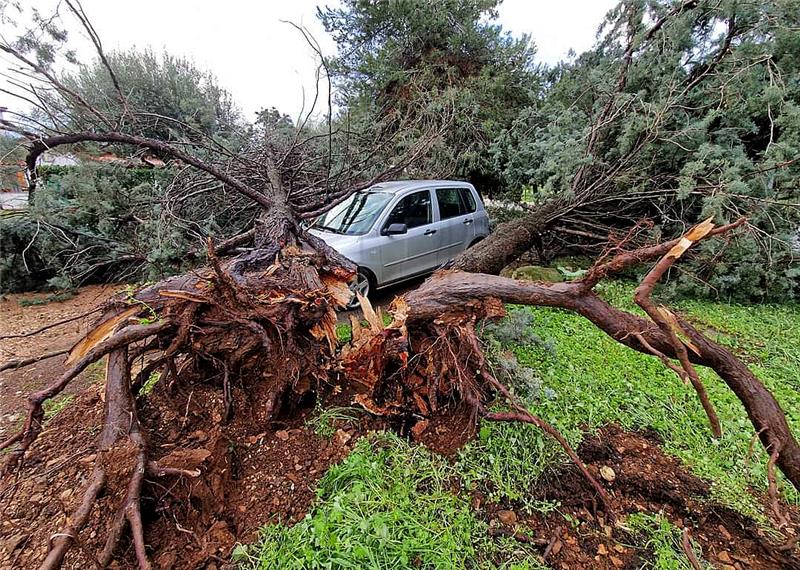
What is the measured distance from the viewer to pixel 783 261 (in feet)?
15.8

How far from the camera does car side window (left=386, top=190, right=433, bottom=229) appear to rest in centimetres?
523

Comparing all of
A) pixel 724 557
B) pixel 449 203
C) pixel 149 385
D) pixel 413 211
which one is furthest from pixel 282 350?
pixel 449 203

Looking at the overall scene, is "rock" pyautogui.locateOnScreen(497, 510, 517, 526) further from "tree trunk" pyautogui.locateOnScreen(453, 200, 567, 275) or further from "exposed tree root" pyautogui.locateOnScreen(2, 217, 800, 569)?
"tree trunk" pyautogui.locateOnScreen(453, 200, 567, 275)

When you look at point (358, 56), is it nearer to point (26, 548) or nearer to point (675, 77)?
point (675, 77)

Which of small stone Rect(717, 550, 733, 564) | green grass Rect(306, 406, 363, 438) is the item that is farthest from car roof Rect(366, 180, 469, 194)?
small stone Rect(717, 550, 733, 564)

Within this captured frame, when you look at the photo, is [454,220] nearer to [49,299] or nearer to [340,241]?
[340,241]

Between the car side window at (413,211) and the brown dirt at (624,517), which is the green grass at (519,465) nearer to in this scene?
the brown dirt at (624,517)

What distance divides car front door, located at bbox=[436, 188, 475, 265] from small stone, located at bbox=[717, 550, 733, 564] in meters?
4.74

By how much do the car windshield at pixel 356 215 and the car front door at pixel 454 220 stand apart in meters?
1.20

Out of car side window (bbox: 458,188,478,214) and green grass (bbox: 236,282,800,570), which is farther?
car side window (bbox: 458,188,478,214)

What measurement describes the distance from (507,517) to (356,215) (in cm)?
425

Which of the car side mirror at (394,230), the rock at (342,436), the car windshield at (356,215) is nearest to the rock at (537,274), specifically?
the car side mirror at (394,230)

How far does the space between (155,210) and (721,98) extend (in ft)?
26.0

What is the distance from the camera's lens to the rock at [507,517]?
6.38 ft
